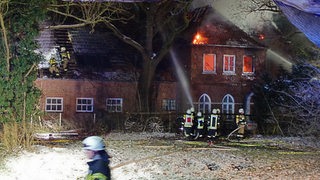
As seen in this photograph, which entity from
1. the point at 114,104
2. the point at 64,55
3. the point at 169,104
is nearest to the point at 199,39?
the point at 169,104

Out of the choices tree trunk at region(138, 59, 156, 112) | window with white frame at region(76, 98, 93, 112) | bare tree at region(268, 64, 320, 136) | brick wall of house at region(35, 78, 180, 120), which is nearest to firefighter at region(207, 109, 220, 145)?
bare tree at region(268, 64, 320, 136)

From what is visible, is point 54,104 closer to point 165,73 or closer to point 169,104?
point 169,104

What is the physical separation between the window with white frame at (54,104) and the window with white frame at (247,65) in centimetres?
1349

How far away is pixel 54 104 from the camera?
33906 millimetres

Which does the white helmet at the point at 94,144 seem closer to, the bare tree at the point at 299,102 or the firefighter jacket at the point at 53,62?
the bare tree at the point at 299,102

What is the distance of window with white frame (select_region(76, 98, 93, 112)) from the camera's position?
34.4m

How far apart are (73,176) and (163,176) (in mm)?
2100

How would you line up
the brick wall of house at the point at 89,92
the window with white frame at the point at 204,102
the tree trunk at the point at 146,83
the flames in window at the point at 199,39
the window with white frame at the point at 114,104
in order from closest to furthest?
the tree trunk at the point at 146,83 < the brick wall of house at the point at 89,92 < the window with white frame at the point at 114,104 < the flames in window at the point at 199,39 < the window with white frame at the point at 204,102

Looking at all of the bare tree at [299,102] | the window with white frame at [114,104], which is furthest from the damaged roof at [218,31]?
the bare tree at [299,102]

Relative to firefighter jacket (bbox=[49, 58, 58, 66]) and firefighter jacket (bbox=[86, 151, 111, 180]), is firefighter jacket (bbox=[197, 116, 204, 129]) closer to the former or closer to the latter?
firefighter jacket (bbox=[49, 58, 58, 66])

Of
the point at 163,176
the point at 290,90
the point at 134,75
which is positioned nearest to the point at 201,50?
the point at 134,75

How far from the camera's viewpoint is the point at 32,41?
1603cm

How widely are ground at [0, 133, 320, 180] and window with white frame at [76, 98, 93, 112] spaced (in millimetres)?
16101

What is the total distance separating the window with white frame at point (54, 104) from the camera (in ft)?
111
